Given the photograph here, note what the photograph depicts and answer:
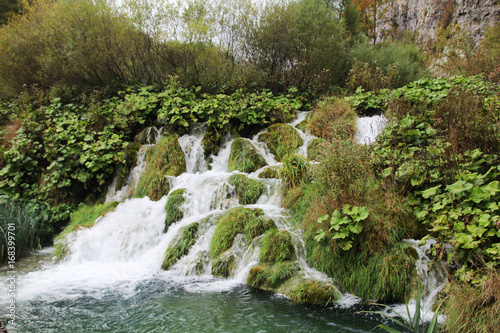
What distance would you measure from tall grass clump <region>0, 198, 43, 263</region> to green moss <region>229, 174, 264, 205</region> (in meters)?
4.33

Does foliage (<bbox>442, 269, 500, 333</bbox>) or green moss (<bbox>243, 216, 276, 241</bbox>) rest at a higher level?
green moss (<bbox>243, 216, 276, 241</bbox>)

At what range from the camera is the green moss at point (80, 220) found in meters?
5.71

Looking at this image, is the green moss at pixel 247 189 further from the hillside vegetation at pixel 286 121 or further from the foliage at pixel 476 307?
the foliage at pixel 476 307

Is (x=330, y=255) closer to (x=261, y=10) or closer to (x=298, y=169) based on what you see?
(x=298, y=169)

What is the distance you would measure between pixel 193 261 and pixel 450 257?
353 centimetres

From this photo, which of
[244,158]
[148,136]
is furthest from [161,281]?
[148,136]

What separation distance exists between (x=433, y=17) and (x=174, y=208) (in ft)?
70.0

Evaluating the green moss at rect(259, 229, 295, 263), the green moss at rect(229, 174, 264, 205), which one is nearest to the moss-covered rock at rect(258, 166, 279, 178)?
the green moss at rect(229, 174, 264, 205)

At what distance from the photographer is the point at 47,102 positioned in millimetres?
9570

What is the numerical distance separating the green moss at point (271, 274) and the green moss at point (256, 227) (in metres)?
0.62

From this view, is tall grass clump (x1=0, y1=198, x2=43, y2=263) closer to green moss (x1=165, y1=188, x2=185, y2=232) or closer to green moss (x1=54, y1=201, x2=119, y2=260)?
green moss (x1=54, y1=201, x2=119, y2=260)

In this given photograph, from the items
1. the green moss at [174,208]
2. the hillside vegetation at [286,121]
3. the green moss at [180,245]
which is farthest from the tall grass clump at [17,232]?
the green moss at [180,245]

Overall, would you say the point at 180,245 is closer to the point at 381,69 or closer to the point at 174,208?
the point at 174,208

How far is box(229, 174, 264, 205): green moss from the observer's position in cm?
591
